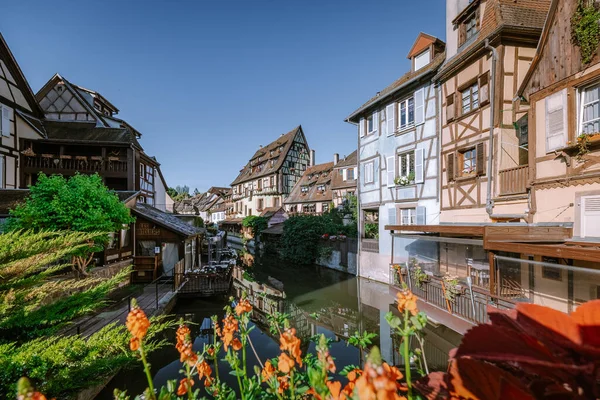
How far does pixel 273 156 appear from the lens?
38.7 metres

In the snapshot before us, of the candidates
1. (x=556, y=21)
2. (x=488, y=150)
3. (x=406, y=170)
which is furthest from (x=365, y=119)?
(x=556, y=21)

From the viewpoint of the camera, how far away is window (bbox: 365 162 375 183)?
55.1 feet

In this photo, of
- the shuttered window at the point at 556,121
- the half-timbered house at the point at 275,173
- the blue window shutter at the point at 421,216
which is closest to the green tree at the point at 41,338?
the shuttered window at the point at 556,121

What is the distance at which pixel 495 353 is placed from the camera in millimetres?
670

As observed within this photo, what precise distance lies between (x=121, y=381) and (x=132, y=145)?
14.0 m

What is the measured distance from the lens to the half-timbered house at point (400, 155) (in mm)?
13352

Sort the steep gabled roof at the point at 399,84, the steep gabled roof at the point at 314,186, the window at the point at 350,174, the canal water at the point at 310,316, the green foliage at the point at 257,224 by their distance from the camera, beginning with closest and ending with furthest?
the canal water at the point at 310,316
the steep gabled roof at the point at 399,84
the window at the point at 350,174
the steep gabled roof at the point at 314,186
the green foliage at the point at 257,224

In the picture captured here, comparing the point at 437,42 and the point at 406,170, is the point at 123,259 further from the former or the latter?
the point at 437,42

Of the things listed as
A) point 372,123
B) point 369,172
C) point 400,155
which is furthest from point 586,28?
point 369,172

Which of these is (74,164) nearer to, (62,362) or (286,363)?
(62,362)

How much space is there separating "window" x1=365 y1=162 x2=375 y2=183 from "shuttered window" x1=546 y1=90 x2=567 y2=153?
966 centimetres

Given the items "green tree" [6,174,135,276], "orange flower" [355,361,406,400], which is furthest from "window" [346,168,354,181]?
"orange flower" [355,361,406,400]

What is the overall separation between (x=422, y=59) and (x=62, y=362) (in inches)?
690

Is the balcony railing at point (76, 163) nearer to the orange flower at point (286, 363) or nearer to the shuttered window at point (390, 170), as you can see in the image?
the shuttered window at point (390, 170)
